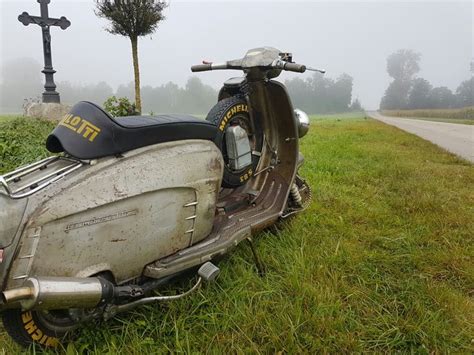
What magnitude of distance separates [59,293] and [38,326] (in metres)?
0.33

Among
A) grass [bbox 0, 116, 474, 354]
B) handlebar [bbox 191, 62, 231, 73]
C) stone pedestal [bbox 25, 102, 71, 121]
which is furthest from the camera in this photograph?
stone pedestal [bbox 25, 102, 71, 121]

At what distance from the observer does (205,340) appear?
155cm

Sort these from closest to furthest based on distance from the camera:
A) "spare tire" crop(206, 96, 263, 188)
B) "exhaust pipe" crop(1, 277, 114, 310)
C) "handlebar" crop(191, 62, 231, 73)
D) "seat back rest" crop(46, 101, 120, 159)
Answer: "exhaust pipe" crop(1, 277, 114, 310), "seat back rest" crop(46, 101, 120, 159), "spare tire" crop(206, 96, 263, 188), "handlebar" crop(191, 62, 231, 73)

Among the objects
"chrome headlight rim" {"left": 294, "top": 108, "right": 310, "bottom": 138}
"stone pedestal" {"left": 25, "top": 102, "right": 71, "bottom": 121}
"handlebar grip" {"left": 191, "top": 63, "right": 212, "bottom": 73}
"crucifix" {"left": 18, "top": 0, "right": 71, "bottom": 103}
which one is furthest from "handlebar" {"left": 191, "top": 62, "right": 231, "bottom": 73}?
"crucifix" {"left": 18, "top": 0, "right": 71, "bottom": 103}

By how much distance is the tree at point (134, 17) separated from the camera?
283 inches

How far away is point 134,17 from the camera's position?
730 centimetres

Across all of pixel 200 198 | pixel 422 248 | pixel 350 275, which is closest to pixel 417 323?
pixel 350 275

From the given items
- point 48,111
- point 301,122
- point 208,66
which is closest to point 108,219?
point 208,66

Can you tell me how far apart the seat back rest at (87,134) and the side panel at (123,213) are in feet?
0.17

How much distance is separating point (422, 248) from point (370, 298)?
828mm

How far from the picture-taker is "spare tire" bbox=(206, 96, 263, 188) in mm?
2084

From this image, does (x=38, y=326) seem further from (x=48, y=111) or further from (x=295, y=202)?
(x=48, y=111)

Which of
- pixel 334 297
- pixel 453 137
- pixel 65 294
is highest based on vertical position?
pixel 65 294

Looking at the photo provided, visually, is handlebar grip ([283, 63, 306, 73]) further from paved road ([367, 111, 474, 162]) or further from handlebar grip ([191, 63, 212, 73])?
paved road ([367, 111, 474, 162])
